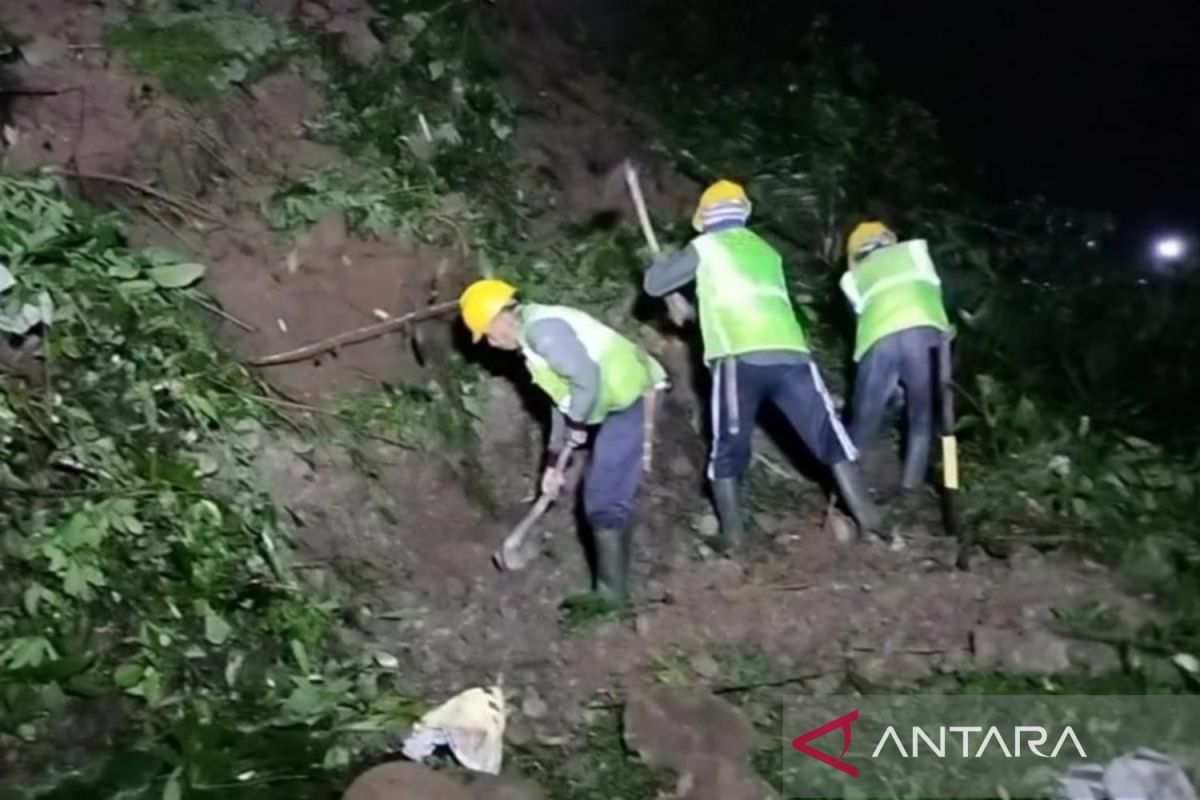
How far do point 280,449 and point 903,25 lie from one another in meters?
6.03

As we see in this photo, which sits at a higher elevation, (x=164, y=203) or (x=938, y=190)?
(x=938, y=190)

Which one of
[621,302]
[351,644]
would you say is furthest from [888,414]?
[351,644]

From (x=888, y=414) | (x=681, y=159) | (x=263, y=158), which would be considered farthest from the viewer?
(x=681, y=159)

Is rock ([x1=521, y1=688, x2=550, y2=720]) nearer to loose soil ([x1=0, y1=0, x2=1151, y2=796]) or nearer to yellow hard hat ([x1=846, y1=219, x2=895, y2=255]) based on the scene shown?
loose soil ([x1=0, y1=0, x2=1151, y2=796])

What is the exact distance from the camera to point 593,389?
249 inches

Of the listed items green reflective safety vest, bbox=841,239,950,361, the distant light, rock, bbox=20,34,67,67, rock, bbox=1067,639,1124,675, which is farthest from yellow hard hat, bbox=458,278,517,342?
the distant light

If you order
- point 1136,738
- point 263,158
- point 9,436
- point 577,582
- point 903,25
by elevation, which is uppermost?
point 903,25

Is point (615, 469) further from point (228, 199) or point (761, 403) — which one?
point (228, 199)

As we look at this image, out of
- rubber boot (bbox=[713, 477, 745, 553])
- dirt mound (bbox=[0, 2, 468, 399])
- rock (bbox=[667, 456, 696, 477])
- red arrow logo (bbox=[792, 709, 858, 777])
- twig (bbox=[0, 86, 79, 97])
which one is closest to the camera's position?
red arrow logo (bbox=[792, 709, 858, 777])

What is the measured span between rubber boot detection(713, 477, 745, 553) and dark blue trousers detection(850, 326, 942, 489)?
0.77 m

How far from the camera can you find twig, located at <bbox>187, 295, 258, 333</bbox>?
7.41m

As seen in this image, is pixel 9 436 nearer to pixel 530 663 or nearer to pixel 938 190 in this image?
pixel 530 663

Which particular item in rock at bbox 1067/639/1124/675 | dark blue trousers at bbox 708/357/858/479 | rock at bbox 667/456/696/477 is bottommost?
rock at bbox 1067/639/1124/675

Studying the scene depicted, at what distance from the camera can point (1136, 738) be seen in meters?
5.77
